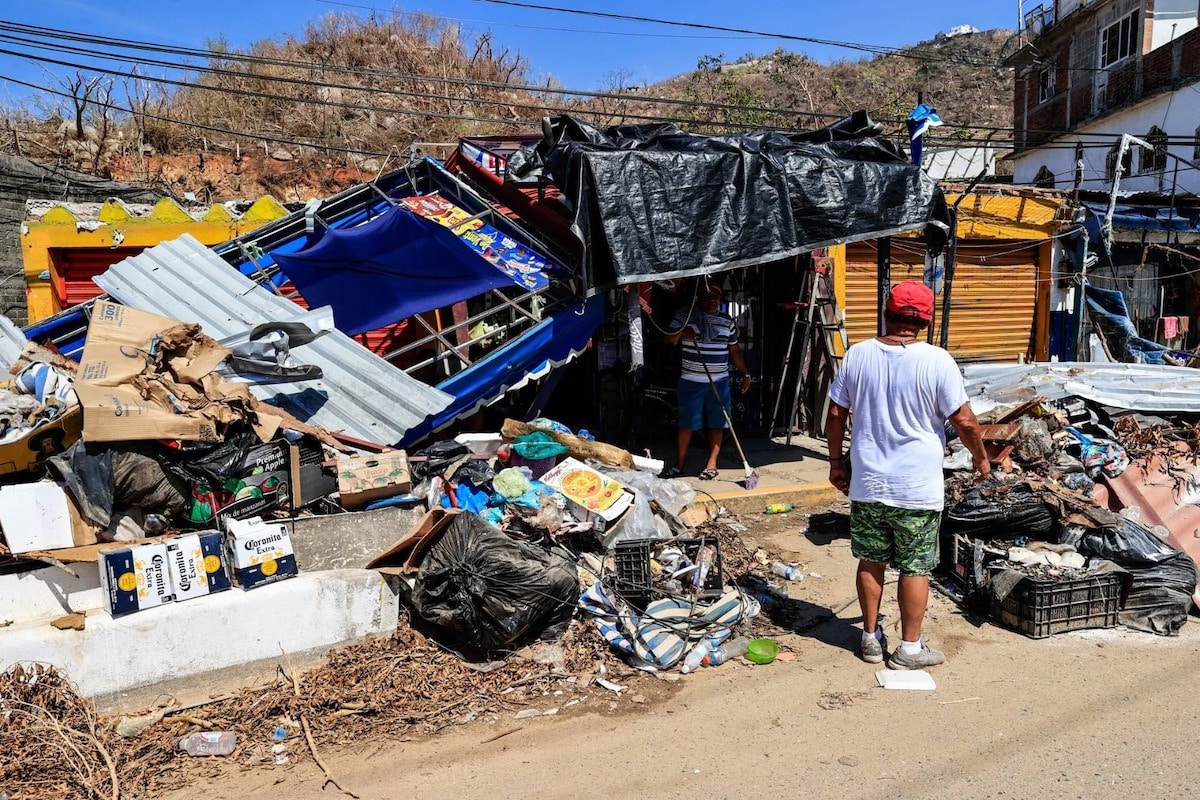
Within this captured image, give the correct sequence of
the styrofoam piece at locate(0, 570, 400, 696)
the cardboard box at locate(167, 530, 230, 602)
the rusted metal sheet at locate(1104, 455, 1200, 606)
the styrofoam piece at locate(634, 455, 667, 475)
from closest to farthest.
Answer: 1. the styrofoam piece at locate(0, 570, 400, 696)
2. the cardboard box at locate(167, 530, 230, 602)
3. the rusted metal sheet at locate(1104, 455, 1200, 606)
4. the styrofoam piece at locate(634, 455, 667, 475)

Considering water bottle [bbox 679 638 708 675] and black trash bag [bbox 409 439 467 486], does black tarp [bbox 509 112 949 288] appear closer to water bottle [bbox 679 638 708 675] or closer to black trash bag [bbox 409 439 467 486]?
black trash bag [bbox 409 439 467 486]

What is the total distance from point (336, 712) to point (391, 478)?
1.50 m

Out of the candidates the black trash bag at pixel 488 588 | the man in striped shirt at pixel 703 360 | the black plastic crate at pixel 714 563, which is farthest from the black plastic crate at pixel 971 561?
the black trash bag at pixel 488 588

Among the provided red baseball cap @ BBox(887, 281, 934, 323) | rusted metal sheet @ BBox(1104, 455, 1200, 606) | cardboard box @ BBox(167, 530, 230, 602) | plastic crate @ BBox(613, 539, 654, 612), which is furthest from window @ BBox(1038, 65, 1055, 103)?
cardboard box @ BBox(167, 530, 230, 602)

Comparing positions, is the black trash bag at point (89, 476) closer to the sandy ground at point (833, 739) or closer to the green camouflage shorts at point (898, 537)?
the sandy ground at point (833, 739)

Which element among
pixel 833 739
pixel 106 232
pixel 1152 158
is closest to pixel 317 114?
pixel 106 232

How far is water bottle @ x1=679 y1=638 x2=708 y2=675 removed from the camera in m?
4.35

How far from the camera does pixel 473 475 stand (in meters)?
5.59

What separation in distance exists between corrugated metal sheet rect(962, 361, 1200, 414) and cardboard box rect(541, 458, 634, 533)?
4786mm

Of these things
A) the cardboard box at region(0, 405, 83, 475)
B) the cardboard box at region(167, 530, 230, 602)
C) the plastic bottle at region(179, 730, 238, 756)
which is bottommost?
the plastic bottle at region(179, 730, 238, 756)

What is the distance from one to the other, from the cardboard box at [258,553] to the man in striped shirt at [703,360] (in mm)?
4092

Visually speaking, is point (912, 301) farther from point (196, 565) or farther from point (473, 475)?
point (196, 565)

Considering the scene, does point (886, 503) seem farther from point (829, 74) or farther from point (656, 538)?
point (829, 74)

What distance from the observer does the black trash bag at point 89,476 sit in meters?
4.22
